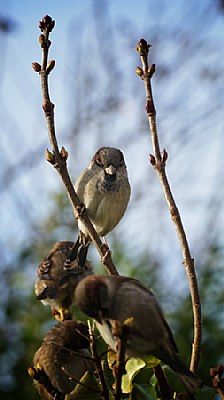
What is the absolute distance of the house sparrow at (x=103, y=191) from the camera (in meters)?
2.98

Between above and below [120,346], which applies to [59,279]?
above

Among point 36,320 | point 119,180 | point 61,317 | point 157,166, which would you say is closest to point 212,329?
point 36,320

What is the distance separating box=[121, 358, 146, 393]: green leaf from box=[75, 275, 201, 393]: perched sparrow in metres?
0.05

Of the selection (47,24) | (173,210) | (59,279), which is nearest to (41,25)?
(47,24)

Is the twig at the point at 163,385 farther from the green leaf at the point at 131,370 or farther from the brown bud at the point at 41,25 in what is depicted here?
the brown bud at the point at 41,25

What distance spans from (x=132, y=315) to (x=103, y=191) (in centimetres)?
154

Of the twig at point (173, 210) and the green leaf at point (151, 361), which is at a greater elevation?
the twig at point (173, 210)

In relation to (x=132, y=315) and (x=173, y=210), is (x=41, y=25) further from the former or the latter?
(x=132, y=315)

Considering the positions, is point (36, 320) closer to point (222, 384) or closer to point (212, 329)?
point (212, 329)

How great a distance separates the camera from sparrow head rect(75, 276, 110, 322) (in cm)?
141

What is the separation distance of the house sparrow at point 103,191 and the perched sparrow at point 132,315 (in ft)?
4.63

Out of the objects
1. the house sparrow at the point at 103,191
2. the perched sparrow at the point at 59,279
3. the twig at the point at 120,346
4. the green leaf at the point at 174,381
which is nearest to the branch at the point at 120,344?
the twig at the point at 120,346

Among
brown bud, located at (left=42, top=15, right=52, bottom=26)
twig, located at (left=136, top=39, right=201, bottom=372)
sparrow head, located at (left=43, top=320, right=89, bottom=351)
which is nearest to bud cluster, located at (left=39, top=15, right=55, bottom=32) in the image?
brown bud, located at (left=42, top=15, right=52, bottom=26)

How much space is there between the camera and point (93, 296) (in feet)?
4.58
